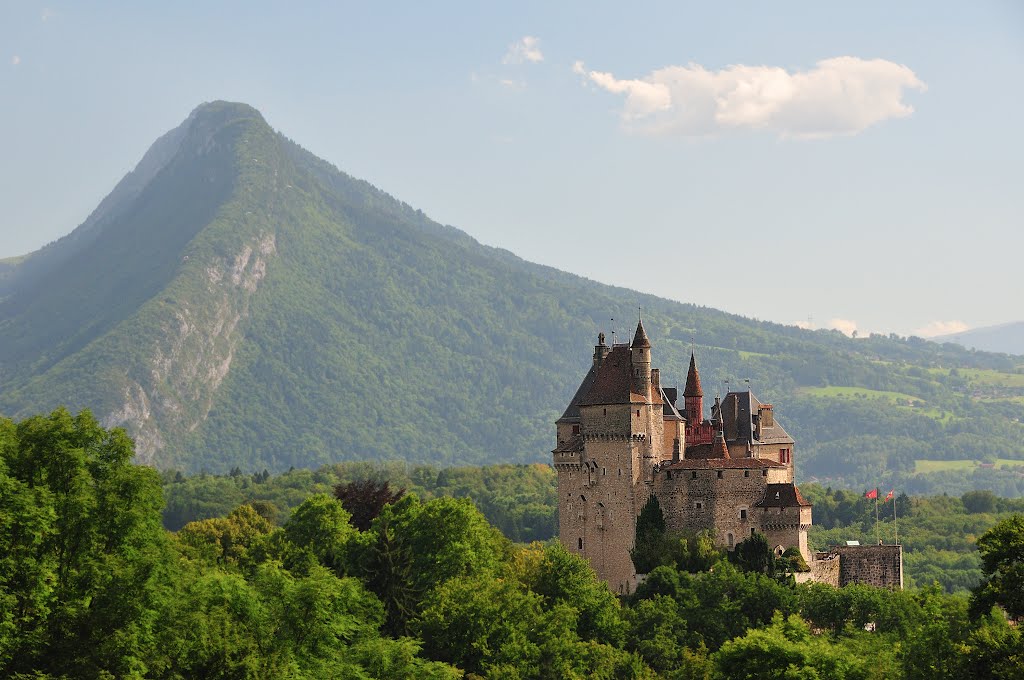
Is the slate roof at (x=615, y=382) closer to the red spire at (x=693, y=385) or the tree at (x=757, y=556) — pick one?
the red spire at (x=693, y=385)

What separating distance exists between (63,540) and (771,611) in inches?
1983

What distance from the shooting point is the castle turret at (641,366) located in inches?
4409

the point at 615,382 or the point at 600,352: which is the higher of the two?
the point at 600,352

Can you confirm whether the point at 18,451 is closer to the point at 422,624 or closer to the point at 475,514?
the point at 422,624

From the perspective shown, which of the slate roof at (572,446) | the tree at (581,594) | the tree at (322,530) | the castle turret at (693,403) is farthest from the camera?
the castle turret at (693,403)

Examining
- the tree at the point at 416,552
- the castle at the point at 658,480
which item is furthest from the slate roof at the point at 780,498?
the tree at the point at 416,552

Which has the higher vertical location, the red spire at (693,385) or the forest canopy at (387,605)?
the red spire at (693,385)

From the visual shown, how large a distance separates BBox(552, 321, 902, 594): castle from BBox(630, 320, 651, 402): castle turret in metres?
0.06

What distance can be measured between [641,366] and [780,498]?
12.2 meters

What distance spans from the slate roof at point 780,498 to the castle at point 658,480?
2.5 inches

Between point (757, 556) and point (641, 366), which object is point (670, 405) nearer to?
point (641, 366)

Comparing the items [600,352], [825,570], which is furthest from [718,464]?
[600,352]

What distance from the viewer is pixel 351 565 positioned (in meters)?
A: 102

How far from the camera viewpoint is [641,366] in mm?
112625
